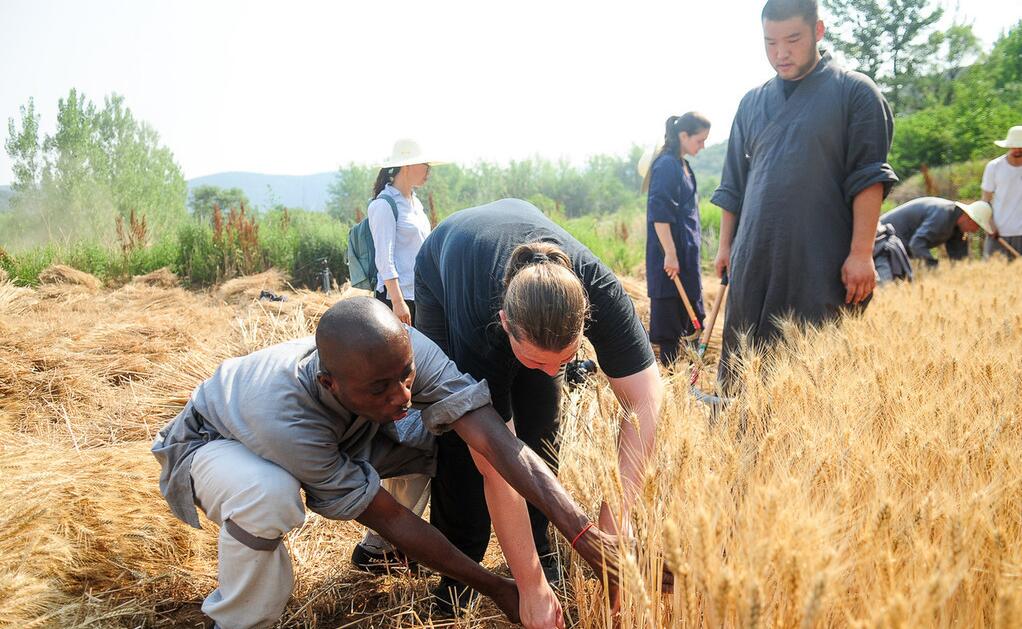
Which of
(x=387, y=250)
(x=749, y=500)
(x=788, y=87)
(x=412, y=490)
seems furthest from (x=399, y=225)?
(x=749, y=500)

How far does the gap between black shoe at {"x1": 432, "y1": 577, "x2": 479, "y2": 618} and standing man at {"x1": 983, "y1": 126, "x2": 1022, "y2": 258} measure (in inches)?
256

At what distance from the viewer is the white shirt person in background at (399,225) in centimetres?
352

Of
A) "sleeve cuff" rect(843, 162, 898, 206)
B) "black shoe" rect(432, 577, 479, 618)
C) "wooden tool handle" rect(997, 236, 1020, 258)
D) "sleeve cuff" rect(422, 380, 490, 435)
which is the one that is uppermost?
"sleeve cuff" rect(843, 162, 898, 206)

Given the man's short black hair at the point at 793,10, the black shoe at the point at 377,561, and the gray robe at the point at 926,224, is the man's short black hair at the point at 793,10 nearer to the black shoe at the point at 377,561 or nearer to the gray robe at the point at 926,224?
the black shoe at the point at 377,561

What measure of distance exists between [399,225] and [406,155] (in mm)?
407

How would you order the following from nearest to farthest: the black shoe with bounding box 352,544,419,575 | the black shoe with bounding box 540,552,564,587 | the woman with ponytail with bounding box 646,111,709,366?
the black shoe with bounding box 540,552,564,587 → the black shoe with bounding box 352,544,419,575 → the woman with ponytail with bounding box 646,111,709,366

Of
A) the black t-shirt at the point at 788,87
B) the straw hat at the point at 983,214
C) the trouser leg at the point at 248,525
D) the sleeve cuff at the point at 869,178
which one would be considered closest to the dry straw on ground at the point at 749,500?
the trouser leg at the point at 248,525

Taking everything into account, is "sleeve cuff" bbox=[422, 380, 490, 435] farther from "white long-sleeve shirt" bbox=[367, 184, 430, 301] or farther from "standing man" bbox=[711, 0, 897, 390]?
"white long-sleeve shirt" bbox=[367, 184, 430, 301]

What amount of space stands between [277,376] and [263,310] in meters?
4.11

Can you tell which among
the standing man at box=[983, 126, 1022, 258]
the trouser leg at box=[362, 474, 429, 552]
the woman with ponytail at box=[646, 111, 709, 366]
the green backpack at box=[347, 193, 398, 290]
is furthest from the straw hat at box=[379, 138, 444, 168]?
the standing man at box=[983, 126, 1022, 258]

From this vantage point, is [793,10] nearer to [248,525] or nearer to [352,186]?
[248,525]

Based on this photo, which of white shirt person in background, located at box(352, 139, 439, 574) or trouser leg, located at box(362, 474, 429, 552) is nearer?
trouser leg, located at box(362, 474, 429, 552)

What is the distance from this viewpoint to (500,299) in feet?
5.78

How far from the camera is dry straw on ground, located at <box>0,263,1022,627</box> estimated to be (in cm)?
96
